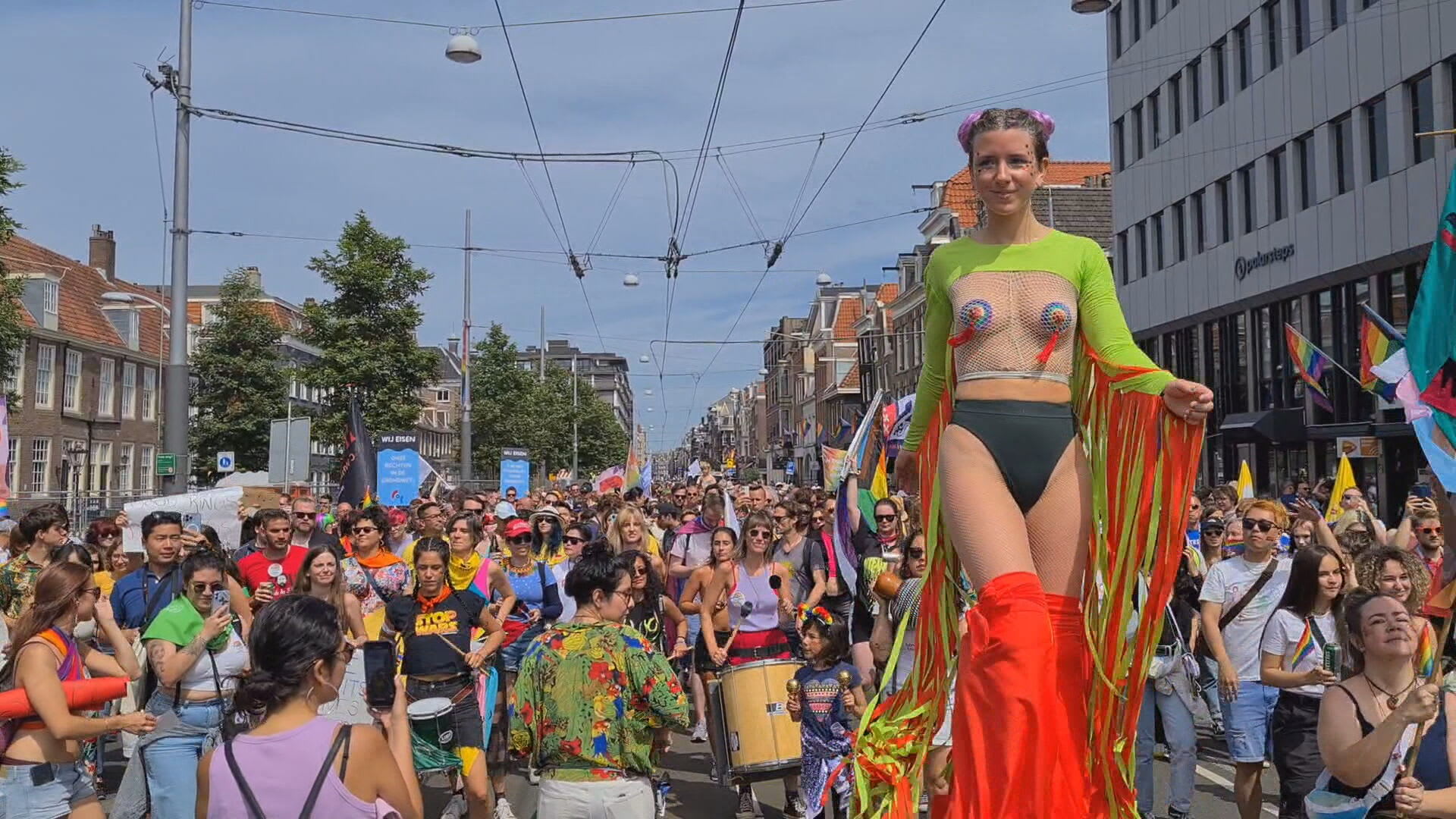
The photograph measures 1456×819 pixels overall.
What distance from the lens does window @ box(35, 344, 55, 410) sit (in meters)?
41.4

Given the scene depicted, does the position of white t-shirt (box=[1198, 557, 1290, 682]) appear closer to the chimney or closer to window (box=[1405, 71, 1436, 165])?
window (box=[1405, 71, 1436, 165])

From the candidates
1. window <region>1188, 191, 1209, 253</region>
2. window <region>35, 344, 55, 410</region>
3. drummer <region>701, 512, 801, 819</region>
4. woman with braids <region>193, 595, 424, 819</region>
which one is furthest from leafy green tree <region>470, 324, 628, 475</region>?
woman with braids <region>193, 595, 424, 819</region>

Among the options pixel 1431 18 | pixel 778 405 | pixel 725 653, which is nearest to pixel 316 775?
pixel 725 653

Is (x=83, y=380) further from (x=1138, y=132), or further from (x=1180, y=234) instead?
(x=1180, y=234)

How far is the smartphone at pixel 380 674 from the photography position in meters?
4.21

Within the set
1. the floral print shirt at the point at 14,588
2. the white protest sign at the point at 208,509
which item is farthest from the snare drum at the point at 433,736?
the white protest sign at the point at 208,509

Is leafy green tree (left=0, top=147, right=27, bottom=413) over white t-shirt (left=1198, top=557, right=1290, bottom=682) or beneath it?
over

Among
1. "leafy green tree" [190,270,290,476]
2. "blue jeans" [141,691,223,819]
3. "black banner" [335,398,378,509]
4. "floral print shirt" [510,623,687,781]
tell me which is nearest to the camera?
"floral print shirt" [510,623,687,781]

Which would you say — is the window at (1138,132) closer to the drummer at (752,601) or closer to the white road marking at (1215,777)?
the white road marking at (1215,777)

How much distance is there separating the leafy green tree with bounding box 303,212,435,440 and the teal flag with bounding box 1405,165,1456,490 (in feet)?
92.4

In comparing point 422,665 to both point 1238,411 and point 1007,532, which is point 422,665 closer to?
point 1007,532

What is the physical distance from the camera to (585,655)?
16.4 feet

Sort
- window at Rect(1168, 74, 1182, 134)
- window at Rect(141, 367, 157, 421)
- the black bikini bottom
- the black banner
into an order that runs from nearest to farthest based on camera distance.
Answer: the black bikini bottom, the black banner, window at Rect(1168, 74, 1182, 134), window at Rect(141, 367, 157, 421)

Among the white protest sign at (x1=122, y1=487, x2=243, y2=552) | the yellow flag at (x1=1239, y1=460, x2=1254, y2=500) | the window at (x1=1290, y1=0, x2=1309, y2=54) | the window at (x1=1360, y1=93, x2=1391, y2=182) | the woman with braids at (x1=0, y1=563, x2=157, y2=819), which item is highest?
the window at (x1=1290, y1=0, x2=1309, y2=54)
